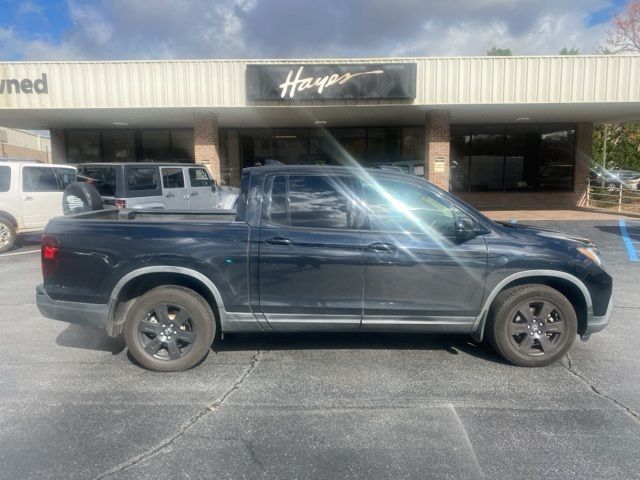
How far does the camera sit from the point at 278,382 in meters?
4.06

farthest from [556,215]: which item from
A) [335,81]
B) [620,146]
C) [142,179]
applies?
[142,179]

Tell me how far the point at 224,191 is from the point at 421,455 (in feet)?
36.1

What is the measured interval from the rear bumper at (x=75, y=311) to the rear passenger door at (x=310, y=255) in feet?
4.54

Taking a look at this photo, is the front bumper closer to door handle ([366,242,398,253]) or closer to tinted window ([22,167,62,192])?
door handle ([366,242,398,253])

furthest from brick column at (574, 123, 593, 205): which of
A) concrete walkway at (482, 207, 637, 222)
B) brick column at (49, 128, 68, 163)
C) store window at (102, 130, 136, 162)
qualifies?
brick column at (49, 128, 68, 163)

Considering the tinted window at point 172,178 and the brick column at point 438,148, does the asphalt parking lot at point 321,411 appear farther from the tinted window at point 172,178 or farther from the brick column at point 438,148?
the brick column at point 438,148

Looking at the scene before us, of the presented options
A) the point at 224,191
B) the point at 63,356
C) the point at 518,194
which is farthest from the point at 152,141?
the point at 63,356

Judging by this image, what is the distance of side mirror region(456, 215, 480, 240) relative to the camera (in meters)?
4.16

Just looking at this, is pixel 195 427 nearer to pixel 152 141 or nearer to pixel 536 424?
pixel 536 424

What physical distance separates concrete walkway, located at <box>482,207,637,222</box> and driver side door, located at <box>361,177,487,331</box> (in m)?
11.6

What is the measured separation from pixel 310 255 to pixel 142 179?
7.43 meters

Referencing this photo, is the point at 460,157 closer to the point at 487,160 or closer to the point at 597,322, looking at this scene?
the point at 487,160

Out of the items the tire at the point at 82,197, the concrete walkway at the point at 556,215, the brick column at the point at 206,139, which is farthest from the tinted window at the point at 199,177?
the concrete walkway at the point at 556,215

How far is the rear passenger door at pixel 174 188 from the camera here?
35.8 feet
